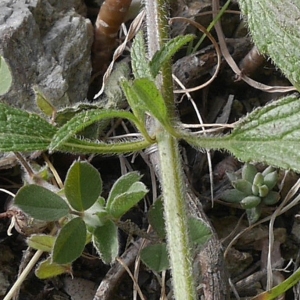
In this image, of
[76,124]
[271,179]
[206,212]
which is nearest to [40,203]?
[76,124]

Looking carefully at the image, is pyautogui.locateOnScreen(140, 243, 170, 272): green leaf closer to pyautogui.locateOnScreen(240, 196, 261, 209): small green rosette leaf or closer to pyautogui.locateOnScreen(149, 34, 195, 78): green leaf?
pyautogui.locateOnScreen(240, 196, 261, 209): small green rosette leaf

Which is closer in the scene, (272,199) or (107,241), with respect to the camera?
(107,241)

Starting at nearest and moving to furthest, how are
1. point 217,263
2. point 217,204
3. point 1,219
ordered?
point 217,263 → point 1,219 → point 217,204

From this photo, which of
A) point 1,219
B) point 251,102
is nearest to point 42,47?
point 1,219

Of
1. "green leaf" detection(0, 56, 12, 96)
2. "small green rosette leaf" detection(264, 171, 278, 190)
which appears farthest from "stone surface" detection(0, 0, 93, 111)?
"small green rosette leaf" detection(264, 171, 278, 190)

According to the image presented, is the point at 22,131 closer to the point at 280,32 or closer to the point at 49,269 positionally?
the point at 49,269

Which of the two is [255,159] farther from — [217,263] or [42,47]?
[42,47]
